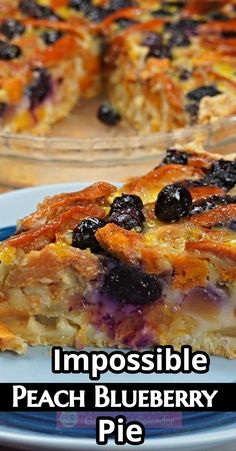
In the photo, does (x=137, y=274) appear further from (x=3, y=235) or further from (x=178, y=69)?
(x=178, y=69)

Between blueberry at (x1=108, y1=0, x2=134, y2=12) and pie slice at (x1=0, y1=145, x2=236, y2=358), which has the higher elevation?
blueberry at (x1=108, y1=0, x2=134, y2=12)

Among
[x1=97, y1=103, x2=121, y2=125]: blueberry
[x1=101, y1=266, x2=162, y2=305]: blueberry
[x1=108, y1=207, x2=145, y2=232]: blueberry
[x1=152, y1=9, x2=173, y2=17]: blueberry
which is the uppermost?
[x1=152, y1=9, x2=173, y2=17]: blueberry

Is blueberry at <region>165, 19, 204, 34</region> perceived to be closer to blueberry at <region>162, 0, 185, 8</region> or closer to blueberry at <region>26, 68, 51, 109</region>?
blueberry at <region>162, 0, 185, 8</region>

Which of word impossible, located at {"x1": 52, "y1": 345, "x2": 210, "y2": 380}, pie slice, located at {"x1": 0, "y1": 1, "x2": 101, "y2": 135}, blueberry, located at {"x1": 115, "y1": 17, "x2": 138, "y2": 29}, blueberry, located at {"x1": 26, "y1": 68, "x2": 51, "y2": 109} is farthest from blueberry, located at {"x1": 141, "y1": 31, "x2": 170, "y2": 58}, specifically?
word impossible, located at {"x1": 52, "y1": 345, "x2": 210, "y2": 380}

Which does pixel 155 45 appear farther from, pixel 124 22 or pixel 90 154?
pixel 90 154

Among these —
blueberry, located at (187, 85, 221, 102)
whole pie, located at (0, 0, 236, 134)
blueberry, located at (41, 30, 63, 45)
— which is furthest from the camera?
blueberry, located at (41, 30, 63, 45)

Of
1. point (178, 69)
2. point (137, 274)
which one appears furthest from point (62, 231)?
point (178, 69)
